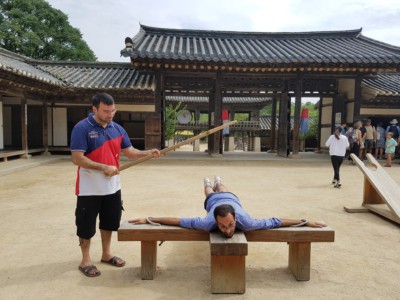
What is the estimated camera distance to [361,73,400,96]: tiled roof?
36.9 ft

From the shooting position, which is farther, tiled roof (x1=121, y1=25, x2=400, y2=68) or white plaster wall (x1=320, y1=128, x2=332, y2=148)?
white plaster wall (x1=320, y1=128, x2=332, y2=148)

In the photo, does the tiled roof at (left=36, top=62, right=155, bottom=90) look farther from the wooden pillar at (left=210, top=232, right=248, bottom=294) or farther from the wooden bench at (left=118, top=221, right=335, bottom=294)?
the wooden pillar at (left=210, top=232, right=248, bottom=294)

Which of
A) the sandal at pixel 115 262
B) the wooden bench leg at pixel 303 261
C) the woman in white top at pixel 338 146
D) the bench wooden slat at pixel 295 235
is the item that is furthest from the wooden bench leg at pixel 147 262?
the woman in white top at pixel 338 146

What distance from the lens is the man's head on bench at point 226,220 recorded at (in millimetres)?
2295

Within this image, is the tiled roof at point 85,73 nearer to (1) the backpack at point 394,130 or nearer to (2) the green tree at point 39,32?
(1) the backpack at point 394,130

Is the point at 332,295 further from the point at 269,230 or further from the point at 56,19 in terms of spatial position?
the point at 56,19

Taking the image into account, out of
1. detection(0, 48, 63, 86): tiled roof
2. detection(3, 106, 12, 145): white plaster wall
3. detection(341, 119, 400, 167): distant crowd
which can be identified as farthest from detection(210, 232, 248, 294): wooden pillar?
detection(3, 106, 12, 145): white plaster wall

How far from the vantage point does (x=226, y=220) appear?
229 centimetres

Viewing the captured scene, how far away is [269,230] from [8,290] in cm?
218

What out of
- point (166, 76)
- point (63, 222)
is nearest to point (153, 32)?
point (166, 76)

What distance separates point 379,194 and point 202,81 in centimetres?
956

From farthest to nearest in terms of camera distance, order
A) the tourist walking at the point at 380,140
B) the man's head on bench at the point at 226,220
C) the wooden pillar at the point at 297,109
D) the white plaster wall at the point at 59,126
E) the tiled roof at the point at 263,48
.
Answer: the white plaster wall at the point at 59,126
the tourist walking at the point at 380,140
the wooden pillar at the point at 297,109
the tiled roof at the point at 263,48
the man's head on bench at the point at 226,220

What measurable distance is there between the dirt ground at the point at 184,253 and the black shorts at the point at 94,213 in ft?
1.28

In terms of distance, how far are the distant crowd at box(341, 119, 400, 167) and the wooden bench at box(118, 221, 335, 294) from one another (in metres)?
9.36
